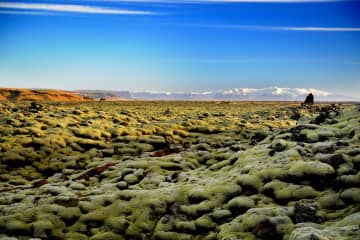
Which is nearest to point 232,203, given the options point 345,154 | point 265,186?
point 265,186

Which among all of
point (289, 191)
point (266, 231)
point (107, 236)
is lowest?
point (107, 236)

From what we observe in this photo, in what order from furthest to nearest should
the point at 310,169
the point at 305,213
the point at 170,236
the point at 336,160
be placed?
the point at 336,160 < the point at 310,169 < the point at 170,236 < the point at 305,213

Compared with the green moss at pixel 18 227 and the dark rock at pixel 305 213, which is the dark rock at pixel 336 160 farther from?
the green moss at pixel 18 227

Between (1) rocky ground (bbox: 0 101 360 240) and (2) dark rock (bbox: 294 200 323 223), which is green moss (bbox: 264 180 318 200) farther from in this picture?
(2) dark rock (bbox: 294 200 323 223)

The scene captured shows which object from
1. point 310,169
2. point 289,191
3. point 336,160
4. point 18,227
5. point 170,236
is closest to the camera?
point 170,236

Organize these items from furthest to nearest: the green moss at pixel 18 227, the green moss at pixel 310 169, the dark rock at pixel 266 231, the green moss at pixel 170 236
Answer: the green moss at pixel 310 169
the green moss at pixel 18 227
the green moss at pixel 170 236
the dark rock at pixel 266 231

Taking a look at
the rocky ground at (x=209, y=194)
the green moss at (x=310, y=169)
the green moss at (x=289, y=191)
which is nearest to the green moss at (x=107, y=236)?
the rocky ground at (x=209, y=194)

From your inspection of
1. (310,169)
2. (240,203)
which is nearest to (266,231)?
(240,203)

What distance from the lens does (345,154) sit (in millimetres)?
26391

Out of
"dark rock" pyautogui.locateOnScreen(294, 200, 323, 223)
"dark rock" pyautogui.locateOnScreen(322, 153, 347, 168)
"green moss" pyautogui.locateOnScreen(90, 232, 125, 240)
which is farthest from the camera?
"dark rock" pyautogui.locateOnScreen(322, 153, 347, 168)

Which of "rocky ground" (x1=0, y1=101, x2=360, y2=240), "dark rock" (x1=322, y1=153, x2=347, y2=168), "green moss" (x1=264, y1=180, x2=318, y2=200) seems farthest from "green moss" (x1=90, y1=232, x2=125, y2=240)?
"dark rock" (x1=322, y1=153, x2=347, y2=168)

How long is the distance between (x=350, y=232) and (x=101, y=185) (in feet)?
71.6

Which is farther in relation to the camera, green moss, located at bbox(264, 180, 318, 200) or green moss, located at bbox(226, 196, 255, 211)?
green moss, located at bbox(226, 196, 255, 211)

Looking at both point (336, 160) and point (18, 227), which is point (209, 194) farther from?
point (18, 227)
